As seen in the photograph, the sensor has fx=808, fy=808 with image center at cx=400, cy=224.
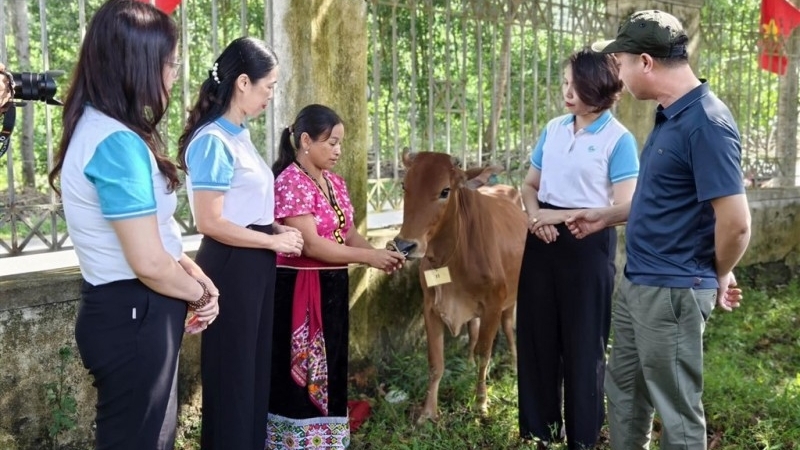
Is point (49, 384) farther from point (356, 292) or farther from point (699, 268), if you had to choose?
point (699, 268)

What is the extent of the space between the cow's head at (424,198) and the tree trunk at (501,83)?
73.5 inches

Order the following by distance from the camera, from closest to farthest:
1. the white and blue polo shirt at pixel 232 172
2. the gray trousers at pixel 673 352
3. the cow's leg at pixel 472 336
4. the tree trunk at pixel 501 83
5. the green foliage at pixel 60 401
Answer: the gray trousers at pixel 673 352 → the white and blue polo shirt at pixel 232 172 → the green foliage at pixel 60 401 → the cow's leg at pixel 472 336 → the tree trunk at pixel 501 83

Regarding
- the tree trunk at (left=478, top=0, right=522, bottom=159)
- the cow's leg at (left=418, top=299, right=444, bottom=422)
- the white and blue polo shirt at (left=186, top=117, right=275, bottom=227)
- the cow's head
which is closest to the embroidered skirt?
the cow's head

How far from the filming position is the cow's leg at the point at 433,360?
15.9 ft

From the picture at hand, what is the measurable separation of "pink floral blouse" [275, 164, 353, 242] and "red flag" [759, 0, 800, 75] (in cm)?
660

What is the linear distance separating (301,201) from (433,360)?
63.4 inches

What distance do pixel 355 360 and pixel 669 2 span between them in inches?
176

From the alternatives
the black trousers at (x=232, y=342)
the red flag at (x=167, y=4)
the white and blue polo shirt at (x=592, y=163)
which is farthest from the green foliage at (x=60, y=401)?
the white and blue polo shirt at (x=592, y=163)

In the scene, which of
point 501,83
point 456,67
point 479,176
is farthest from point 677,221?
point 501,83

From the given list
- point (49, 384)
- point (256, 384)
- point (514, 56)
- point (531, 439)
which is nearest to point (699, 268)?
point (531, 439)

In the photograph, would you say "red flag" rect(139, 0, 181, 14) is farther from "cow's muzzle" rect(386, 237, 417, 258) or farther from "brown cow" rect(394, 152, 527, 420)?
"cow's muzzle" rect(386, 237, 417, 258)

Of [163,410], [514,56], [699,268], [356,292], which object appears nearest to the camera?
[163,410]

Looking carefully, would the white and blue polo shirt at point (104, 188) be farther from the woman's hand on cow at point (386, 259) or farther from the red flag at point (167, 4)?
the red flag at point (167, 4)

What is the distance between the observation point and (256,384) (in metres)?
3.60
